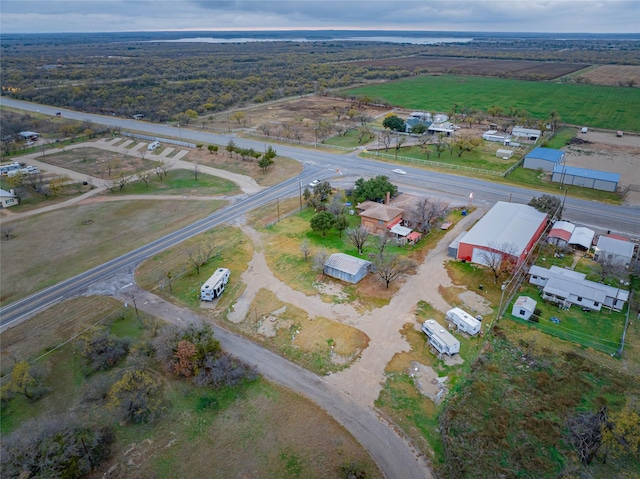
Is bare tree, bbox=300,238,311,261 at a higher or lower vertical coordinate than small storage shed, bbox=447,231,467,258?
lower

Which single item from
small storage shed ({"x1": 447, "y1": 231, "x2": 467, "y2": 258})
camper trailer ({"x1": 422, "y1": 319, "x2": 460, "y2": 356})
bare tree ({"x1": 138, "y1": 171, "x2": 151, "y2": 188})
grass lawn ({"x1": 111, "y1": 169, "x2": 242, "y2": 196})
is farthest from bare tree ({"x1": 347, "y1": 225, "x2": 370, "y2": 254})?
bare tree ({"x1": 138, "y1": 171, "x2": 151, "y2": 188})

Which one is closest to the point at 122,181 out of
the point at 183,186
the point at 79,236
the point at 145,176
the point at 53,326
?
the point at 145,176

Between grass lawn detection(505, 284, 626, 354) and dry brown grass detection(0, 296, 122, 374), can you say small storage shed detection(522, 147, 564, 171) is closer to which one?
grass lawn detection(505, 284, 626, 354)

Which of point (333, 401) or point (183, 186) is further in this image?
point (183, 186)

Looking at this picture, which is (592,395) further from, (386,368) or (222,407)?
(222,407)

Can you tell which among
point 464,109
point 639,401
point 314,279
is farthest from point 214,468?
point 464,109

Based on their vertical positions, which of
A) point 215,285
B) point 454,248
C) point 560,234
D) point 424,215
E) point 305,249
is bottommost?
point 215,285

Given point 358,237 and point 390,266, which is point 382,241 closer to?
point 358,237
